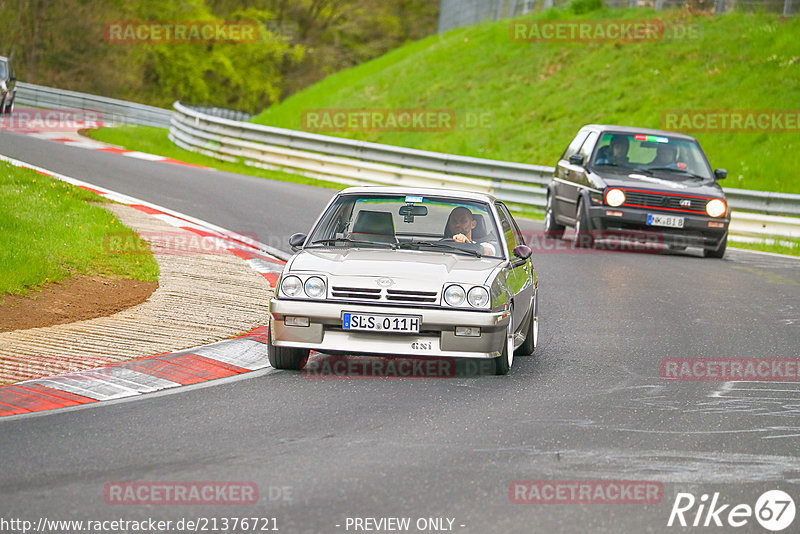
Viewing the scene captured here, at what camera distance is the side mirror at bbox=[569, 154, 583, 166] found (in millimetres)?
17016

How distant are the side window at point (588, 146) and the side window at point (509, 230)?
7.71 metres

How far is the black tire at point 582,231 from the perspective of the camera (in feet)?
54.6

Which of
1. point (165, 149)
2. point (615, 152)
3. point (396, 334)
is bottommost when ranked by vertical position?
point (165, 149)

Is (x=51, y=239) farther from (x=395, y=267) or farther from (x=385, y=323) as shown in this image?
(x=385, y=323)

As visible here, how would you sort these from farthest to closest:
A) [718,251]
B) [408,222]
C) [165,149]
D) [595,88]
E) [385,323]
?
[595,88] < [165,149] < [718,251] < [408,222] < [385,323]

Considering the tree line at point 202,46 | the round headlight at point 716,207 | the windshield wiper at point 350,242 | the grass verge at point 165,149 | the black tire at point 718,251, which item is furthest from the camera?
the tree line at point 202,46

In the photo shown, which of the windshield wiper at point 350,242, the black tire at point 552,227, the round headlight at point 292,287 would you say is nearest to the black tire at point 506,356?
the windshield wiper at point 350,242

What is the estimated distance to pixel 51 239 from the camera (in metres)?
12.0

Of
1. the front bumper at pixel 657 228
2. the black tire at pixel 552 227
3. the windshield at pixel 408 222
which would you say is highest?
the windshield at pixel 408 222

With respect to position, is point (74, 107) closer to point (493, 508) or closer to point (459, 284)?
point (459, 284)

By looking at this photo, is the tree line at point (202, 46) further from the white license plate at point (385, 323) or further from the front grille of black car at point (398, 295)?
the white license plate at point (385, 323)

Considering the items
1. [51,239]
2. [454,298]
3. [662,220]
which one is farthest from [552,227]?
[454,298]

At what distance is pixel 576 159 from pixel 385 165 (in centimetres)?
898

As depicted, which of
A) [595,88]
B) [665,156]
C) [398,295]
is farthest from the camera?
[595,88]
